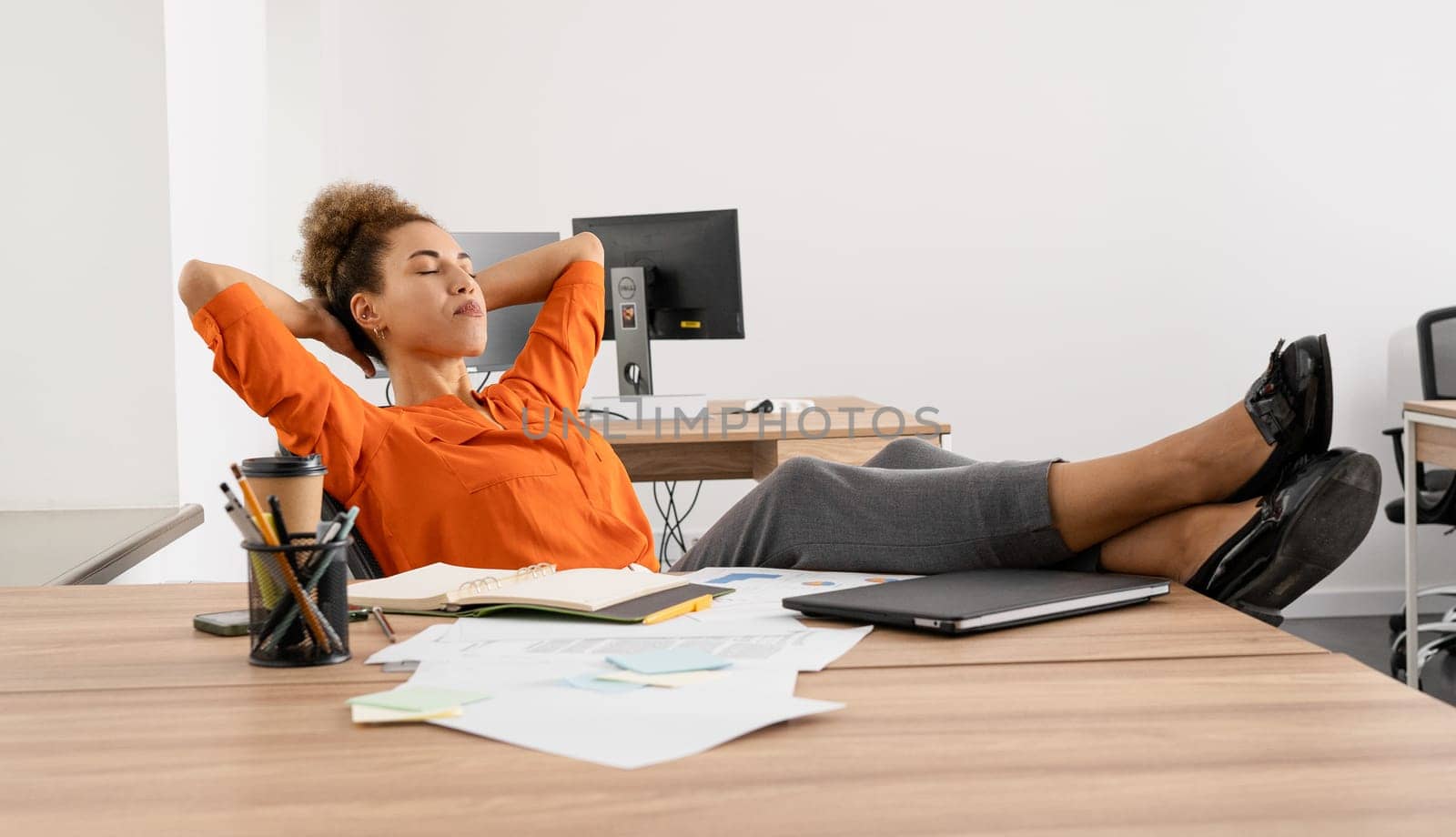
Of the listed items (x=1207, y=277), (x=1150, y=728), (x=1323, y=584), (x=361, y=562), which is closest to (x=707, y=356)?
(x=1207, y=277)

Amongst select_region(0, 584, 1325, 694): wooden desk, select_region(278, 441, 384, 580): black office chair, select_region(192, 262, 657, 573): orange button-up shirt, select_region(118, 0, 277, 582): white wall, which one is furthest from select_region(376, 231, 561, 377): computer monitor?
select_region(0, 584, 1325, 694): wooden desk

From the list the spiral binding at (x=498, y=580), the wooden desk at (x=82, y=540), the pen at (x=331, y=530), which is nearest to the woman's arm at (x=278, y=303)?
the wooden desk at (x=82, y=540)

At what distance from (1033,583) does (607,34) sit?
3501 millimetres

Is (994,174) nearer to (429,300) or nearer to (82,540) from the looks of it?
(429,300)

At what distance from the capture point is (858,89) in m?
4.30

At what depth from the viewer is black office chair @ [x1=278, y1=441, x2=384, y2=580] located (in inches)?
63.2

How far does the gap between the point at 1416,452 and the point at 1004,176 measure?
5.34 feet

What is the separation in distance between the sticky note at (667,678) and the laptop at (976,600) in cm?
21

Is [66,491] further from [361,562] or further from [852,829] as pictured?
[852,829]

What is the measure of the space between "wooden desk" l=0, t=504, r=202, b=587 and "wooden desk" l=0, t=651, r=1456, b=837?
0.95 meters

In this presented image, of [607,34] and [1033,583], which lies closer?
[1033,583]

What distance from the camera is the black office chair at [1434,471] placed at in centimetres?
355

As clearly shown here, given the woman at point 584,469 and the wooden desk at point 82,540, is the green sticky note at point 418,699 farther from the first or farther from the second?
the wooden desk at point 82,540

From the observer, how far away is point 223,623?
3.40ft
